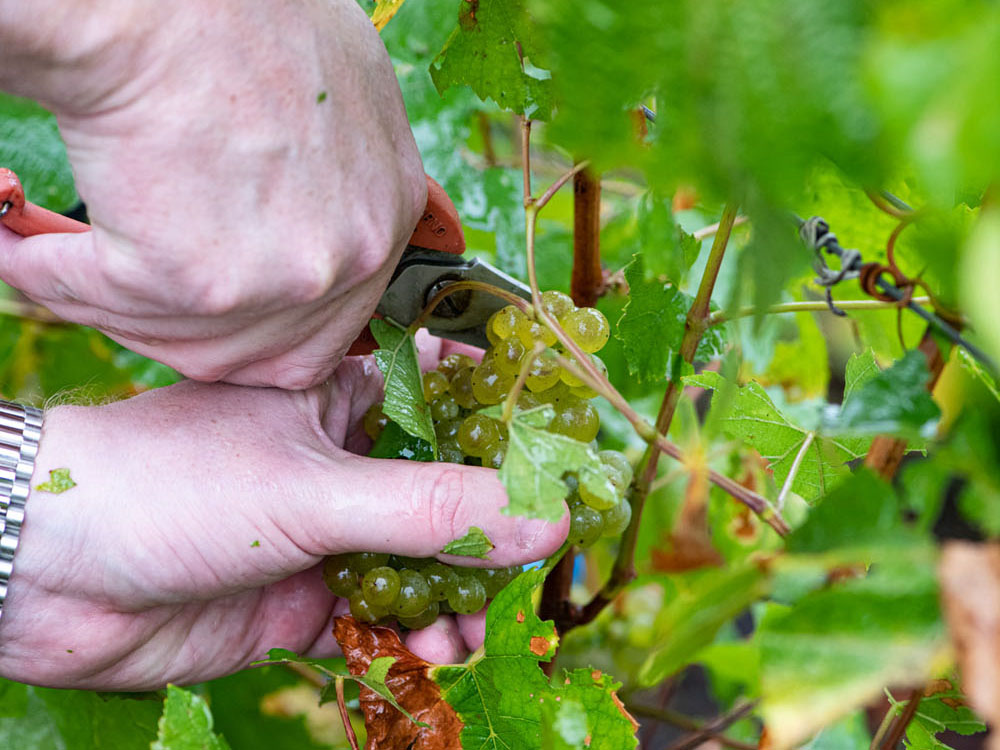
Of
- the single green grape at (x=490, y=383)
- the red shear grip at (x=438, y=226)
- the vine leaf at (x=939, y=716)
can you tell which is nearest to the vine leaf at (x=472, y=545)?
the single green grape at (x=490, y=383)

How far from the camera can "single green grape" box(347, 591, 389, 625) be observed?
68 centimetres

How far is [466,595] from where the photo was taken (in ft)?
2.28

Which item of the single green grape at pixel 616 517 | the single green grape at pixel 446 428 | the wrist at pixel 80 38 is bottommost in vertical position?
the single green grape at pixel 616 517

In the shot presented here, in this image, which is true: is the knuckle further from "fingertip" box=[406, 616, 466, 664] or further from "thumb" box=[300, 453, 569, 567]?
"fingertip" box=[406, 616, 466, 664]

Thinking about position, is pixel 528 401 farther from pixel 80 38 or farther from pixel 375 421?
pixel 80 38

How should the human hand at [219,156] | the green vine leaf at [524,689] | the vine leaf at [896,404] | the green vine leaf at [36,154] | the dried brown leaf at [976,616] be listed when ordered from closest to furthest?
the dried brown leaf at [976,616] < the vine leaf at [896,404] < the human hand at [219,156] < the green vine leaf at [524,689] < the green vine leaf at [36,154]

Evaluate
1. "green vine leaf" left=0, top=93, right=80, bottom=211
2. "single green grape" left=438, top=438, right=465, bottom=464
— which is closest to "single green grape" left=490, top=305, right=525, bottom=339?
"single green grape" left=438, top=438, right=465, bottom=464

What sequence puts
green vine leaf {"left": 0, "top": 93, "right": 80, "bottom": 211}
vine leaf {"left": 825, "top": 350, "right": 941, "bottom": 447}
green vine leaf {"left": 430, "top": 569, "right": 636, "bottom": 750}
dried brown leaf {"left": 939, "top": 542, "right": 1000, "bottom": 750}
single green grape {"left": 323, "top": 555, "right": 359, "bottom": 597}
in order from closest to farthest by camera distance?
dried brown leaf {"left": 939, "top": 542, "right": 1000, "bottom": 750}
vine leaf {"left": 825, "top": 350, "right": 941, "bottom": 447}
green vine leaf {"left": 430, "top": 569, "right": 636, "bottom": 750}
single green grape {"left": 323, "top": 555, "right": 359, "bottom": 597}
green vine leaf {"left": 0, "top": 93, "right": 80, "bottom": 211}

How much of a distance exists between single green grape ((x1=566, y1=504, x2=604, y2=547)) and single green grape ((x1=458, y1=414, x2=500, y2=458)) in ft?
0.28

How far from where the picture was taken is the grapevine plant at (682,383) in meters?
0.26

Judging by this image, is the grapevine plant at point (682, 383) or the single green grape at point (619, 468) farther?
the single green grape at point (619, 468)

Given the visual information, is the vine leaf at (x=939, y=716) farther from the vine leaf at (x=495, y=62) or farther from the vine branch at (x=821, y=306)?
the vine leaf at (x=495, y=62)

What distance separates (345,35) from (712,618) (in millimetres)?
399

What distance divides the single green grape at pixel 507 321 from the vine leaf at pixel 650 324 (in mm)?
82
